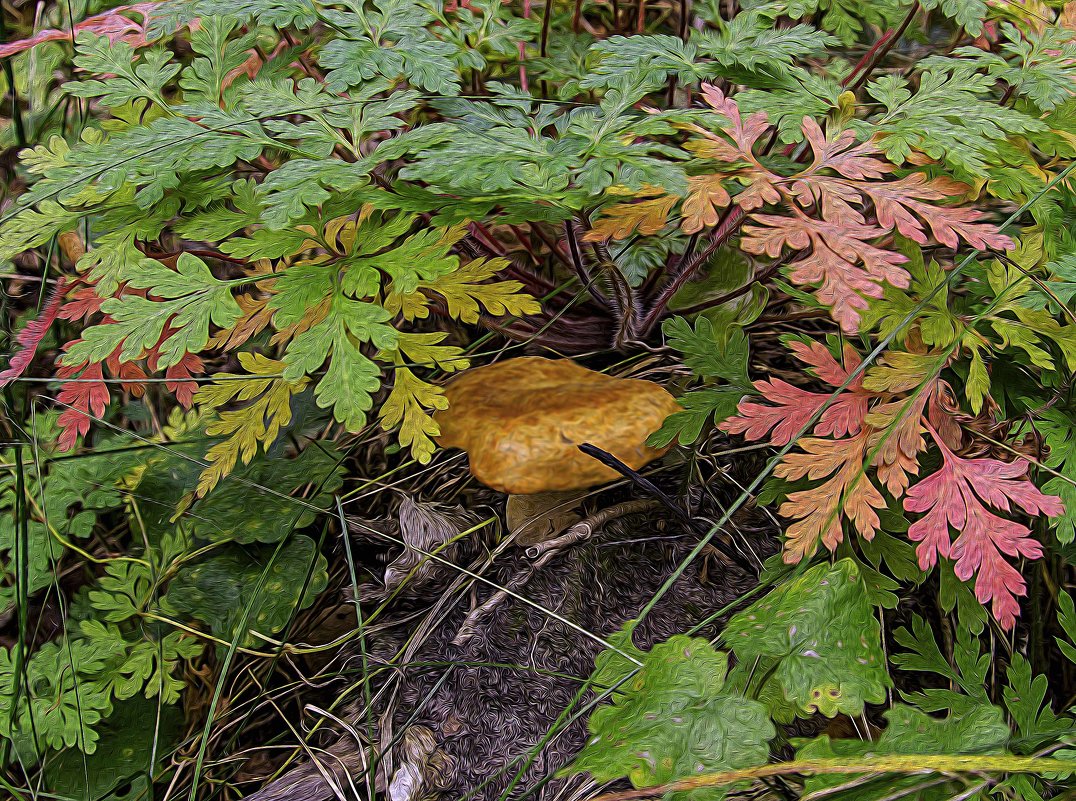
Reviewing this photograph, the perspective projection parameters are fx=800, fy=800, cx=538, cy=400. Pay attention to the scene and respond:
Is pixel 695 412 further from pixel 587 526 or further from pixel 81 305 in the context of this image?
pixel 81 305

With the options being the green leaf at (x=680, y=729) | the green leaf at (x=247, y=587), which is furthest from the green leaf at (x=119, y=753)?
the green leaf at (x=680, y=729)

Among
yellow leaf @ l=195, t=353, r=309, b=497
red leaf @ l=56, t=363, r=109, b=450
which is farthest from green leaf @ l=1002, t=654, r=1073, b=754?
red leaf @ l=56, t=363, r=109, b=450

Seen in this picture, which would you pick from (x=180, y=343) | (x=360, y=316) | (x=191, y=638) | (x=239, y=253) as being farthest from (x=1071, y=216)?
(x=191, y=638)

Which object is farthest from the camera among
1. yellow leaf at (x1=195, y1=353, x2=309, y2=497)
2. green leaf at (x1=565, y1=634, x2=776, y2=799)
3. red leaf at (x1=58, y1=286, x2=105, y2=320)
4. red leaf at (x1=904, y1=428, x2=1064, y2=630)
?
red leaf at (x1=58, y1=286, x2=105, y2=320)

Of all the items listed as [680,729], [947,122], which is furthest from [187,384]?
[947,122]

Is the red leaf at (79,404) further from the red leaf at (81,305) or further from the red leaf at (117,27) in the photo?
the red leaf at (117,27)

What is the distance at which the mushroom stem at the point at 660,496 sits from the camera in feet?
5.84

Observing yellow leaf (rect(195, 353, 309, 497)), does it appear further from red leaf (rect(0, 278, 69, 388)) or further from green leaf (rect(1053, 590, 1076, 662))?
green leaf (rect(1053, 590, 1076, 662))

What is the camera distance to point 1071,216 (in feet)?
6.04

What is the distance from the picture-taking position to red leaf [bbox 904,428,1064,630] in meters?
1.49

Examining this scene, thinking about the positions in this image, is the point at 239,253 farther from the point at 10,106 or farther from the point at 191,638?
the point at 10,106

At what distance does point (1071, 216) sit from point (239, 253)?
186 centimetres

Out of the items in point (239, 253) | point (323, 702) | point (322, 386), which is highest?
point (239, 253)

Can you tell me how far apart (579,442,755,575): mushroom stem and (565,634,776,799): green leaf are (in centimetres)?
46
